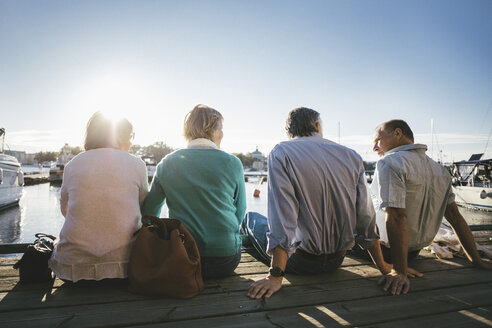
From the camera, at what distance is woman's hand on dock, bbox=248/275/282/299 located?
1.71m

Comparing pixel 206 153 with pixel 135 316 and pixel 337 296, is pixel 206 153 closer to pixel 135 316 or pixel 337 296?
pixel 135 316

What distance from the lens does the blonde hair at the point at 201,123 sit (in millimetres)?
2119

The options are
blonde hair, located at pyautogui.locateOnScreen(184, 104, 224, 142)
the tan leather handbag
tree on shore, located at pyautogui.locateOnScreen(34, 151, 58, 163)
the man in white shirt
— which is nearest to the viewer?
the tan leather handbag

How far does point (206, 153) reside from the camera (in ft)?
6.55

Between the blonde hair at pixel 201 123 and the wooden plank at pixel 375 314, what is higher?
the blonde hair at pixel 201 123

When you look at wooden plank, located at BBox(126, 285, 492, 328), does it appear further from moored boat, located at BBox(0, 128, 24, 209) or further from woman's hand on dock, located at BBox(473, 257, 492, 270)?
moored boat, located at BBox(0, 128, 24, 209)

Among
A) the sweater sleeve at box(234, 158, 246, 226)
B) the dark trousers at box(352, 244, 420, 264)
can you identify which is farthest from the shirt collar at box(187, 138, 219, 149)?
the dark trousers at box(352, 244, 420, 264)

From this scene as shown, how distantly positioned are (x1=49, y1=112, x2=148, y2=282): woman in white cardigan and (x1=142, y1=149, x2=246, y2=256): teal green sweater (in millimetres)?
260

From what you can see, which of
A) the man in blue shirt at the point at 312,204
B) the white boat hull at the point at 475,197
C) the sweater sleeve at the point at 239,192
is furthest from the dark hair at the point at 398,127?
the white boat hull at the point at 475,197

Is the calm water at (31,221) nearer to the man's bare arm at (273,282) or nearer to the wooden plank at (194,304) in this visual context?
the wooden plank at (194,304)

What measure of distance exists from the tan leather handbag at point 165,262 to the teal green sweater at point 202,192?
0.72 ft

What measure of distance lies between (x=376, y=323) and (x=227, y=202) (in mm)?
1114

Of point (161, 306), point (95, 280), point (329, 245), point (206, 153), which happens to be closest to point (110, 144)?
point (206, 153)

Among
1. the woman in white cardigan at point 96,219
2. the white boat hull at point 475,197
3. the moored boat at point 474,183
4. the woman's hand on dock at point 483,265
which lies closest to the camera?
the woman in white cardigan at point 96,219
